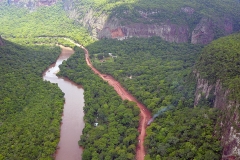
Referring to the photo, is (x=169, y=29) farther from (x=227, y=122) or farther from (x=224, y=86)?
(x=227, y=122)

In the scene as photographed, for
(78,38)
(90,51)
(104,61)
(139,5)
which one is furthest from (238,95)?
(78,38)

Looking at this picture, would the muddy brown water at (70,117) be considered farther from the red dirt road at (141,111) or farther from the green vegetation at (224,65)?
the green vegetation at (224,65)

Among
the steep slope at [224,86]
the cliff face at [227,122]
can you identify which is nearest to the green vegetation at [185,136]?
the cliff face at [227,122]

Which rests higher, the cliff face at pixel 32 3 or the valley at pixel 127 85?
the valley at pixel 127 85

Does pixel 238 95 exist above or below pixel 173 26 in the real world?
above

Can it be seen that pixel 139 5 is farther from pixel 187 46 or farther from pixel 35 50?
pixel 35 50
